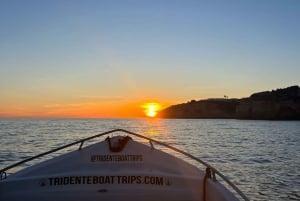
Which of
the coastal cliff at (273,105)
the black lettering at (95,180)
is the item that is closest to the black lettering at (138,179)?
the black lettering at (95,180)

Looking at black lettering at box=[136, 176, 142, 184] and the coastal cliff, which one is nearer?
black lettering at box=[136, 176, 142, 184]

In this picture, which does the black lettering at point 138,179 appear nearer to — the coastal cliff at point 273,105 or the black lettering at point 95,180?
the black lettering at point 95,180

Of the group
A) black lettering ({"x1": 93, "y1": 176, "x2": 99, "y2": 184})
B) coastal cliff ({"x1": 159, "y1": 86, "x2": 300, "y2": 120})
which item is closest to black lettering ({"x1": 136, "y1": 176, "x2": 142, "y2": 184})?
black lettering ({"x1": 93, "y1": 176, "x2": 99, "y2": 184})

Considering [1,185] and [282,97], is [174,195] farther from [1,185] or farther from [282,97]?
[282,97]

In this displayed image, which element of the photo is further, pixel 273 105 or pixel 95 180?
pixel 273 105

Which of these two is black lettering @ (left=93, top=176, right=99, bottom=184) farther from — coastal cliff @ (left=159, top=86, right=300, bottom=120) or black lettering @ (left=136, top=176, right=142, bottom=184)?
coastal cliff @ (left=159, top=86, right=300, bottom=120)

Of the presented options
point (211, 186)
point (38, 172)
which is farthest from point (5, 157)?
point (211, 186)

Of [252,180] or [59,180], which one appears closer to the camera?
[59,180]

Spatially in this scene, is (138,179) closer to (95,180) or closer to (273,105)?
(95,180)

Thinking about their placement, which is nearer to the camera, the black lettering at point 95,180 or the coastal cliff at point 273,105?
the black lettering at point 95,180

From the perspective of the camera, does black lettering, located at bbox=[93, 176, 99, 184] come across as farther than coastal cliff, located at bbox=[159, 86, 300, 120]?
No

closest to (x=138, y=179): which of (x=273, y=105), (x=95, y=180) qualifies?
(x=95, y=180)

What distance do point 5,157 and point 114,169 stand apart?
21.4 meters

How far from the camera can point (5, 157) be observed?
26.0 metres
